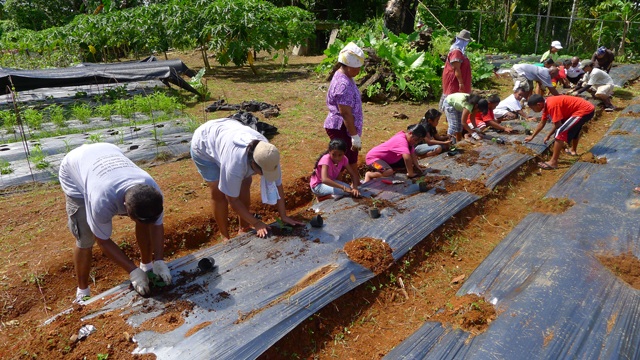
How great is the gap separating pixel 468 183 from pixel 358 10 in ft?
54.3

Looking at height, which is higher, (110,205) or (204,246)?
(110,205)

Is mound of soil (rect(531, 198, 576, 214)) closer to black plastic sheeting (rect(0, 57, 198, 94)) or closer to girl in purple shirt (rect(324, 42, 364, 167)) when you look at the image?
girl in purple shirt (rect(324, 42, 364, 167))

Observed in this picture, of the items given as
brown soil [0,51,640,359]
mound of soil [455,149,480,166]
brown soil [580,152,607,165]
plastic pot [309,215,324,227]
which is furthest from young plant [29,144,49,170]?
brown soil [580,152,607,165]

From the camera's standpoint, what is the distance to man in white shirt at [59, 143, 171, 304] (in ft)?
7.45

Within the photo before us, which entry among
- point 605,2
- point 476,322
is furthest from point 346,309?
point 605,2

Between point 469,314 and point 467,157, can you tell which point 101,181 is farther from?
point 467,157

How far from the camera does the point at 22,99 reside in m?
9.01

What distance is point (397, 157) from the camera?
477cm

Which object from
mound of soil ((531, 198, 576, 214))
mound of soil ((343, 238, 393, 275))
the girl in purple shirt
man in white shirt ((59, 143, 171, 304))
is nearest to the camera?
man in white shirt ((59, 143, 171, 304))

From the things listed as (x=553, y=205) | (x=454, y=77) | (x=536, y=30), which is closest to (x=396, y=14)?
(x=536, y=30)

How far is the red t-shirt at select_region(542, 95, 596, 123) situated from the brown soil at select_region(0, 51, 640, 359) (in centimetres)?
74

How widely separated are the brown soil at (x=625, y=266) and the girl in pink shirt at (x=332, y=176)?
2.10 m

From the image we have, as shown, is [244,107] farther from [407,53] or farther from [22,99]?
[22,99]

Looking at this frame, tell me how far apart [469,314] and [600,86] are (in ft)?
25.0
